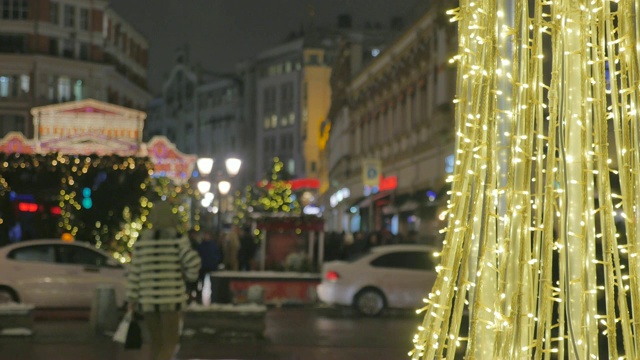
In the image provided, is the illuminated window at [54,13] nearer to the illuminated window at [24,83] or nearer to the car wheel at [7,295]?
the illuminated window at [24,83]

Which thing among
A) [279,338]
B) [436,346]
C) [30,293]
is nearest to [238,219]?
[30,293]

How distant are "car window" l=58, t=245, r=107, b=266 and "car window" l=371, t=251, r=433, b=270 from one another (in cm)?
571

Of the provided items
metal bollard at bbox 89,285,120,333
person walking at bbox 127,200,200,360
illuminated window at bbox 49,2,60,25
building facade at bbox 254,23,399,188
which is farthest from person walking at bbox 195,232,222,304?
building facade at bbox 254,23,399,188

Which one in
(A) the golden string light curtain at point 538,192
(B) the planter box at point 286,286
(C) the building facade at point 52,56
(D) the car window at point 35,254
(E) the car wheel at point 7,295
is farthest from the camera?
(C) the building facade at point 52,56

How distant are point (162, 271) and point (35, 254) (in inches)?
519

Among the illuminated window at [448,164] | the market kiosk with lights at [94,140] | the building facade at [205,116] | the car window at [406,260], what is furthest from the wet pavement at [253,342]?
the building facade at [205,116]

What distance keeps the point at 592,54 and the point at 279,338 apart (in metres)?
14.6

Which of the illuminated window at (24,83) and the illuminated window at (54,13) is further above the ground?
the illuminated window at (54,13)

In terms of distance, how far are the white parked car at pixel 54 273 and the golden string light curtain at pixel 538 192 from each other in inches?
741

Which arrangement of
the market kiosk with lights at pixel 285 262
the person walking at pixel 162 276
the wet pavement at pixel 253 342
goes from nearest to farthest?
the person walking at pixel 162 276 < the wet pavement at pixel 253 342 < the market kiosk with lights at pixel 285 262

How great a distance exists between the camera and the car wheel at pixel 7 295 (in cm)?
2338

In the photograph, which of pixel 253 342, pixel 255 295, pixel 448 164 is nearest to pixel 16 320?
pixel 253 342

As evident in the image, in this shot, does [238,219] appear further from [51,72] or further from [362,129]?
[51,72]

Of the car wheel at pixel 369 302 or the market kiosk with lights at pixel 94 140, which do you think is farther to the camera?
the market kiosk with lights at pixel 94 140
